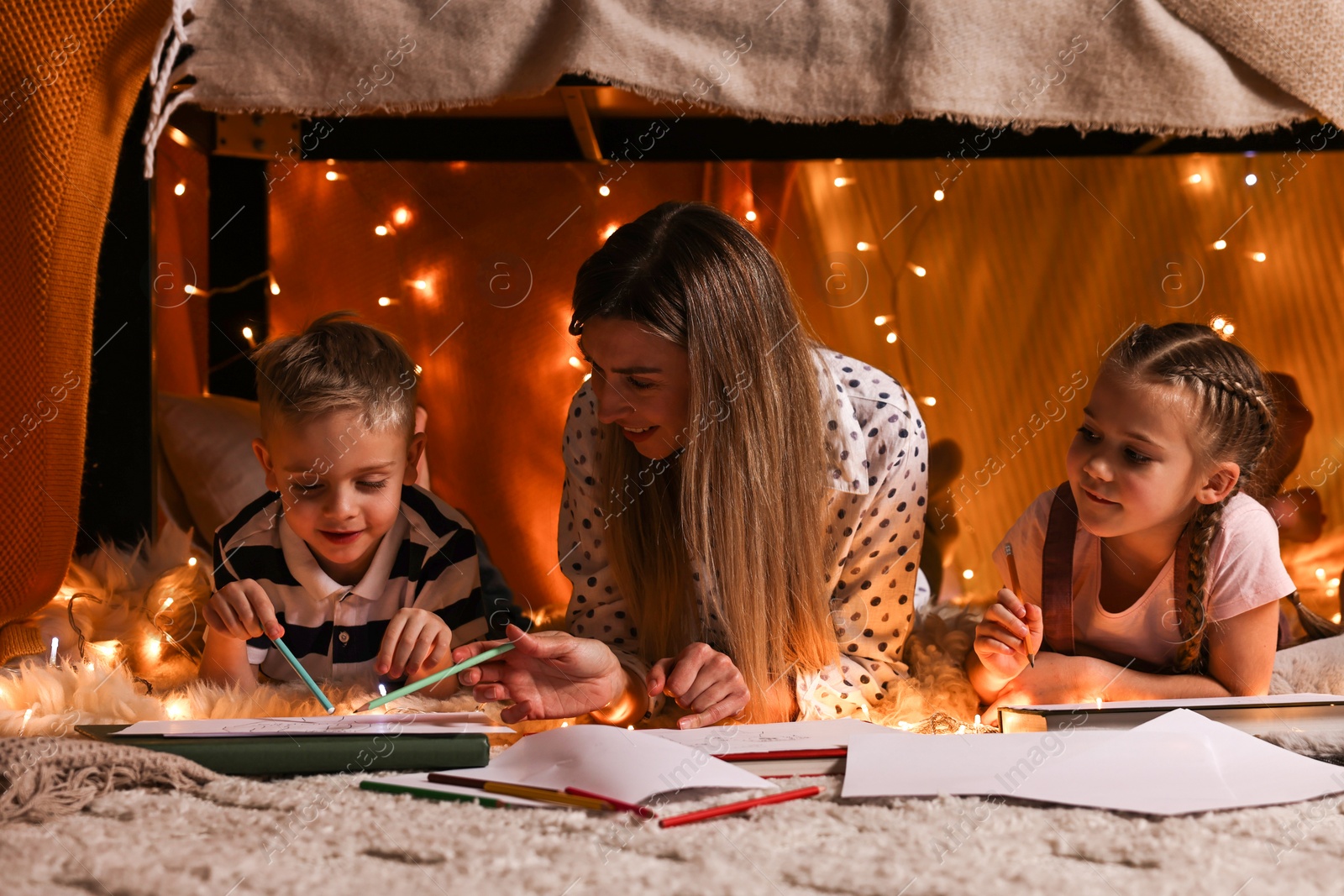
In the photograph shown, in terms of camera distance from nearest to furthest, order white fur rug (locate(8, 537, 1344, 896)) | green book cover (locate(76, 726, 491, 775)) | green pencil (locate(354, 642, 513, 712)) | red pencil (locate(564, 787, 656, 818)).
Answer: white fur rug (locate(8, 537, 1344, 896)) < red pencil (locate(564, 787, 656, 818)) < green book cover (locate(76, 726, 491, 775)) < green pencil (locate(354, 642, 513, 712))

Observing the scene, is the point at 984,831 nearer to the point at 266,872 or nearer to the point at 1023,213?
the point at 266,872

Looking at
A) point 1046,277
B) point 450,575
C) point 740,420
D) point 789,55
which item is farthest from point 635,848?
point 1046,277

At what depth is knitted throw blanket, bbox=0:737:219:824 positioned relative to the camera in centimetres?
69

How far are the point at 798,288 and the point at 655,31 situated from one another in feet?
1.69

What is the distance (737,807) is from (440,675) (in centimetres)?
32

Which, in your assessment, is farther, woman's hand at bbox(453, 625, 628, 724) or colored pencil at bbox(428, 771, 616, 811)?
woman's hand at bbox(453, 625, 628, 724)

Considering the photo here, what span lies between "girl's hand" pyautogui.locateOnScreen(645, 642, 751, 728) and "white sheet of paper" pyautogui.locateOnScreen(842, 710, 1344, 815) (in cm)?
19

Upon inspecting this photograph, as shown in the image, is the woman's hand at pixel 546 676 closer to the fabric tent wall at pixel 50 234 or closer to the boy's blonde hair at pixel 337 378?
the boy's blonde hair at pixel 337 378

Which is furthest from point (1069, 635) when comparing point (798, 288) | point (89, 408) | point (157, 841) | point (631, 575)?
point (89, 408)

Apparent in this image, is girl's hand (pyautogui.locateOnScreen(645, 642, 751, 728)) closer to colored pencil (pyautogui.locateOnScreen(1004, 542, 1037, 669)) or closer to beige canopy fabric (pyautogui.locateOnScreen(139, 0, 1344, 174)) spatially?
colored pencil (pyautogui.locateOnScreen(1004, 542, 1037, 669))

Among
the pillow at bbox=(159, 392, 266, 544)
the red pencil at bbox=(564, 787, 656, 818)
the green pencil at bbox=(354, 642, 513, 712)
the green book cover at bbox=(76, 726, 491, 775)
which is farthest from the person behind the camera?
the pillow at bbox=(159, 392, 266, 544)

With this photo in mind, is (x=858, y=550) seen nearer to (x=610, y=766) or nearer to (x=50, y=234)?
(x=610, y=766)

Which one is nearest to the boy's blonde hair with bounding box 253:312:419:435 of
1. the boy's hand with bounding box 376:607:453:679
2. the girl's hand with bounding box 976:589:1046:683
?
the boy's hand with bounding box 376:607:453:679

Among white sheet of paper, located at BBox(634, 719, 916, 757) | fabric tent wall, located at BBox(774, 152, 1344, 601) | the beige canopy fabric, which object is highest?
the beige canopy fabric
